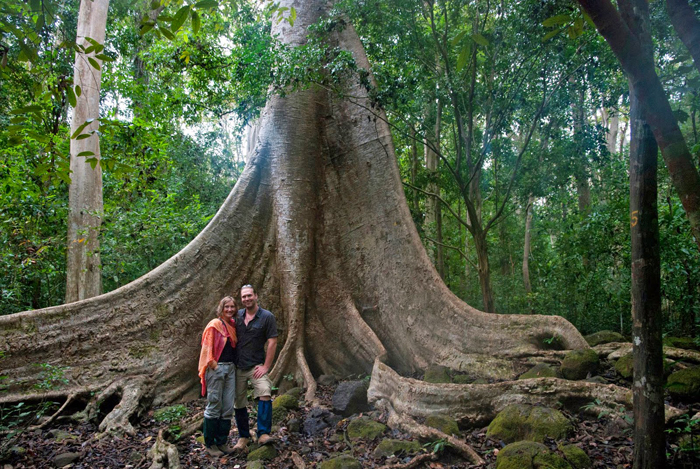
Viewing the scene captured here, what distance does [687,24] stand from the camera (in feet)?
6.98

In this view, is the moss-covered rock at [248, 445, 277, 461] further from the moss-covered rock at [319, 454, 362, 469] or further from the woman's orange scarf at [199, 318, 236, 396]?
the woman's orange scarf at [199, 318, 236, 396]

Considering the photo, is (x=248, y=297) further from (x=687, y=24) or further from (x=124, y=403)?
(x=687, y=24)

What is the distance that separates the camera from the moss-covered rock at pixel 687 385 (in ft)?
11.3

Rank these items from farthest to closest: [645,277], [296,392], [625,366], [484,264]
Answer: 1. [484,264]
2. [296,392]
3. [625,366]
4. [645,277]

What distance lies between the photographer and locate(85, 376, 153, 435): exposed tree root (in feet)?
13.5

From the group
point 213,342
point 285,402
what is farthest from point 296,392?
point 213,342

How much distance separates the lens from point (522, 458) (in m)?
2.90

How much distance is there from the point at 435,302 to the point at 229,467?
2.76 m

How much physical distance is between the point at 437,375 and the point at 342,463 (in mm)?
1597

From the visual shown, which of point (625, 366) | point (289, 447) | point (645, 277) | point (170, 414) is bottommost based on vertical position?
point (289, 447)

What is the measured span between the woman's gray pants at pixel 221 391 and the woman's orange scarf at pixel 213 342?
0.25 ft

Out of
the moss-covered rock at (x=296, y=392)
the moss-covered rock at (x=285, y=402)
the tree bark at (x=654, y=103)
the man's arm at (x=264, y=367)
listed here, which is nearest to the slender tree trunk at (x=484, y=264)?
the moss-covered rock at (x=296, y=392)

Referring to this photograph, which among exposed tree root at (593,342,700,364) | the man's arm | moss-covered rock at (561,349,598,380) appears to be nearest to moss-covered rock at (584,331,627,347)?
exposed tree root at (593,342,700,364)

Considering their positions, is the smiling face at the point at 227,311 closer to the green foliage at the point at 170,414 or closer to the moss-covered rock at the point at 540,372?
the green foliage at the point at 170,414
